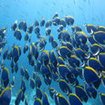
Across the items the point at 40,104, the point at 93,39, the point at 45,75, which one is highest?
the point at 93,39

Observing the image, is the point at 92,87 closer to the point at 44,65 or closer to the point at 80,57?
the point at 80,57

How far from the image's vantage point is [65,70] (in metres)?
4.95

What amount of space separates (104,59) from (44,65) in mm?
1443

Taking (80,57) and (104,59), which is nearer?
(104,59)

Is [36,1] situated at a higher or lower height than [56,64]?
higher

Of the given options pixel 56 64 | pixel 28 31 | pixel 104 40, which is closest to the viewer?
pixel 104 40

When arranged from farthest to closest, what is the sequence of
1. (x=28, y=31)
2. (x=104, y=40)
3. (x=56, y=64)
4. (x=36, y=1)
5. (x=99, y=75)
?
(x=36, y=1) < (x=28, y=31) < (x=56, y=64) < (x=104, y=40) < (x=99, y=75)

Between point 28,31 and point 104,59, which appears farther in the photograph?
point 28,31

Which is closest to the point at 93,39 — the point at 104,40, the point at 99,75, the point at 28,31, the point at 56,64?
the point at 104,40

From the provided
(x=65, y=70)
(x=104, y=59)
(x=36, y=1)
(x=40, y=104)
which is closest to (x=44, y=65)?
(x=65, y=70)

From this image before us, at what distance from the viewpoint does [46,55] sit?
544cm

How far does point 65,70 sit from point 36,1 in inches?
2700

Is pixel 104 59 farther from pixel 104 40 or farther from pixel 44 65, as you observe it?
pixel 44 65

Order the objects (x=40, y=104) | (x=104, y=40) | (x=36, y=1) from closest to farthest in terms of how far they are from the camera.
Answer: (x=40, y=104), (x=104, y=40), (x=36, y=1)
